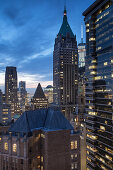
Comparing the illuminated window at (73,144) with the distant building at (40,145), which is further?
the illuminated window at (73,144)

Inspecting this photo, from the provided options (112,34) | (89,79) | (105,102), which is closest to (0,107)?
(89,79)

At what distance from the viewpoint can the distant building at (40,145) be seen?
57.6 metres

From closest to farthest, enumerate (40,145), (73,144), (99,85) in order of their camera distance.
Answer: (40,145)
(73,144)
(99,85)

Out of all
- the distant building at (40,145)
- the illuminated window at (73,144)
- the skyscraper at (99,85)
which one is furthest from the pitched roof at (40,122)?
the skyscraper at (99,85)

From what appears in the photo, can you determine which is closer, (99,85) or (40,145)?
(40,145)

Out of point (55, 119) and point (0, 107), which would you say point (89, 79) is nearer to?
point (55, 119)

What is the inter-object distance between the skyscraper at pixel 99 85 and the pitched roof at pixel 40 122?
28067 millimetres

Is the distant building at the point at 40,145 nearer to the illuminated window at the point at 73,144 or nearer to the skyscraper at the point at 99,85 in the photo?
the illuminated window at the point at 73,144

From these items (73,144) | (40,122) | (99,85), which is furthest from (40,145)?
(99,85)

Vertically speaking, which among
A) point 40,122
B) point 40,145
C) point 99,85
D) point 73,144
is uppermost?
point 99,85

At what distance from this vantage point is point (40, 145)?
205ft

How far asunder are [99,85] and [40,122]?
41.5m

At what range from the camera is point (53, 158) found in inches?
2317

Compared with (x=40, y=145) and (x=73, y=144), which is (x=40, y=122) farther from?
(x=73, y=144)
